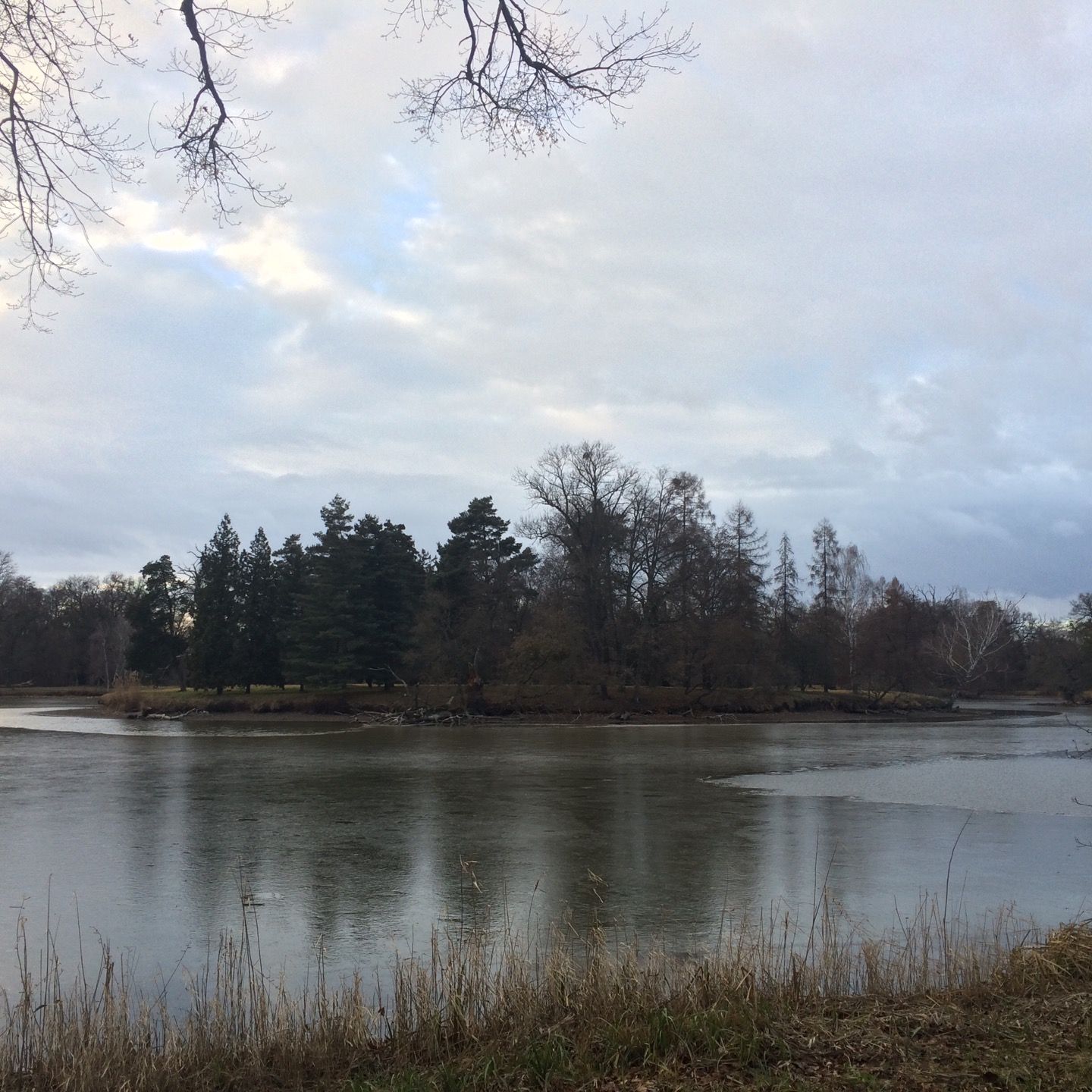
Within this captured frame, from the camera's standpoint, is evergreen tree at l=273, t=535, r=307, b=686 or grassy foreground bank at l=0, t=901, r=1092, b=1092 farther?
evergreen tree at l=273, t=535, r=307, b=686

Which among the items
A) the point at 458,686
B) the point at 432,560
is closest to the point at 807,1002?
the point at 458,686

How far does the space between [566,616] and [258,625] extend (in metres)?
20.4

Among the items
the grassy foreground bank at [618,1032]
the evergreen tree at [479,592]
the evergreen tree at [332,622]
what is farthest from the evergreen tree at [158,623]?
the grassy foreground bank at [618,1032]

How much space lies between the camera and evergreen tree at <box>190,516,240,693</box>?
57219mm

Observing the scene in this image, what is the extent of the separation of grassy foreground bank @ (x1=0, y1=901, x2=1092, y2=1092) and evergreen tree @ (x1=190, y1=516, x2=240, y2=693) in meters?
53.3

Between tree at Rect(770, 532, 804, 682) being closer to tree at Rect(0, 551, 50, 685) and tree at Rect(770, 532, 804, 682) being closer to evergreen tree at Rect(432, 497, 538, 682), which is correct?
evergreen tree at Rect(432, 497, 538, 682)

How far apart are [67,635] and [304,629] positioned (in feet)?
131

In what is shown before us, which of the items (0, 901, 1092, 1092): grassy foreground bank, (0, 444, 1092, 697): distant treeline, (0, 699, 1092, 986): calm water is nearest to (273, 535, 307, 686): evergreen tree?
(0, 444, 1092, 697): distant treeline

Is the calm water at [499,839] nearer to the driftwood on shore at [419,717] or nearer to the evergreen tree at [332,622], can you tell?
the driftwood on shore at [419,717]

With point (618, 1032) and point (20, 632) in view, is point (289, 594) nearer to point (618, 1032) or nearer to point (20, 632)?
point (20, 632)

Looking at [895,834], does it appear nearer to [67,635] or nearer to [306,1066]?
[306,1066]

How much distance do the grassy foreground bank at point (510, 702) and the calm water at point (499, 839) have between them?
19.7 meters

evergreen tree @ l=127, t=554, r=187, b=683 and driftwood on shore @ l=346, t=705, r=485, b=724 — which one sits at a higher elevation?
evergreen tree @ l=127, t=554, r=187, b=683

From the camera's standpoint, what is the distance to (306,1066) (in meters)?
4.81
